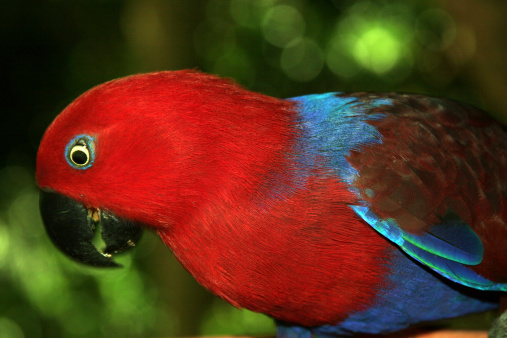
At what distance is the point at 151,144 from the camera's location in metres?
1.45

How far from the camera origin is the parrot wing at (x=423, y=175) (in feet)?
4.98

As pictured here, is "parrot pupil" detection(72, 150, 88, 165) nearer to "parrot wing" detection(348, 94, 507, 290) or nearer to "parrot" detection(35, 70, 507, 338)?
"parrot" detection(35, 70, 507, 338)

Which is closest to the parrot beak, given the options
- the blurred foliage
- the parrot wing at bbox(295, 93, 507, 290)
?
the parrot wing at bbox(295, 93, 507, 290)

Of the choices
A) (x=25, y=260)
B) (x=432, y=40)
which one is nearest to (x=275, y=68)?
(x=432, y=40)

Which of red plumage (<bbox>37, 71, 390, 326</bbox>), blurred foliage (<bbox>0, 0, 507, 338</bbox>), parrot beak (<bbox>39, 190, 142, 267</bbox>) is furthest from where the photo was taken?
blurred foliage (<bbox>0, 0, 507, 338</bbox>)

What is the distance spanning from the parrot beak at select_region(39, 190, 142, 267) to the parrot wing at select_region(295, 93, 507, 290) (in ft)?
2.39

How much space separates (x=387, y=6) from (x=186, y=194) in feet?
14.3

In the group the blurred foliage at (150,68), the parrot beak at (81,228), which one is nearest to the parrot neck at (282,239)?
the parrot beak at (81,228)

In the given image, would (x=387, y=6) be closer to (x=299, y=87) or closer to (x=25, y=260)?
(x=299, y=87)

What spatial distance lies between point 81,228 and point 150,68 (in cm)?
240

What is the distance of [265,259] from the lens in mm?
1455

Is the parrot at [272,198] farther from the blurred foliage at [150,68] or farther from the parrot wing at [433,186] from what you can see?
the blurred foliage at [150,68]

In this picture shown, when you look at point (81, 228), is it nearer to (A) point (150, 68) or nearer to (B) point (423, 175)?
(B) point (423, 175)

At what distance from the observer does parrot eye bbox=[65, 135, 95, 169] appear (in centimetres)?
147
